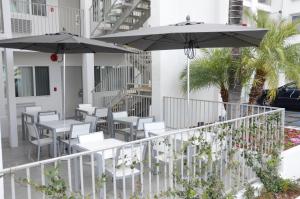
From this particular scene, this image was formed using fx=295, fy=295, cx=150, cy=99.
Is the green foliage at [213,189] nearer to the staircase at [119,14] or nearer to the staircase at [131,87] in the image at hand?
the staircase at [131,87]

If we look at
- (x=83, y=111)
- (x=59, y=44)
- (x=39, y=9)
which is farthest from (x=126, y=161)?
(x=39, y=9)

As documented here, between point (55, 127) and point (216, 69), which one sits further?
point (216, 69)

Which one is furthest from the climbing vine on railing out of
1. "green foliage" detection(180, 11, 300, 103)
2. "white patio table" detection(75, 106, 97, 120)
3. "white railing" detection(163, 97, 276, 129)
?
"white patio table" detection(75, 106, 97, 120)

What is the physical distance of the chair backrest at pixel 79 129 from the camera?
6.15 metres

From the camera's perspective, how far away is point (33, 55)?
12742 mm

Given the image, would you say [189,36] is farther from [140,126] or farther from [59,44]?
[59,44]

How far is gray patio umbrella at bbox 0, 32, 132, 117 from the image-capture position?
6324mm

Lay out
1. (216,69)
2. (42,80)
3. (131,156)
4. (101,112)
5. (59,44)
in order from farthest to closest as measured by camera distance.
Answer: (42,80) → (101,112) → (216,69) → (59,44) → (131,156)

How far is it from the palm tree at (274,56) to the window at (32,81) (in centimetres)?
911

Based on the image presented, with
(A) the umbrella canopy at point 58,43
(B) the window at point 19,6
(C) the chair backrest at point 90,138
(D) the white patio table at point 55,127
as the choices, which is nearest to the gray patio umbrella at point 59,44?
(A) the umbrella canopy at point 58,43

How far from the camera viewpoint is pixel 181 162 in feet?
13.7

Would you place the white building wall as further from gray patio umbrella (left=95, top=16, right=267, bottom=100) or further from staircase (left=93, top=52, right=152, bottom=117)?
gray patio umbrella (left=95, top=16, right=267, bottom=100)

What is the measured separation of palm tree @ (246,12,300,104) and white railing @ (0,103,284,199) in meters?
1.49

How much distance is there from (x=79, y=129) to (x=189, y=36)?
10.1 feet
